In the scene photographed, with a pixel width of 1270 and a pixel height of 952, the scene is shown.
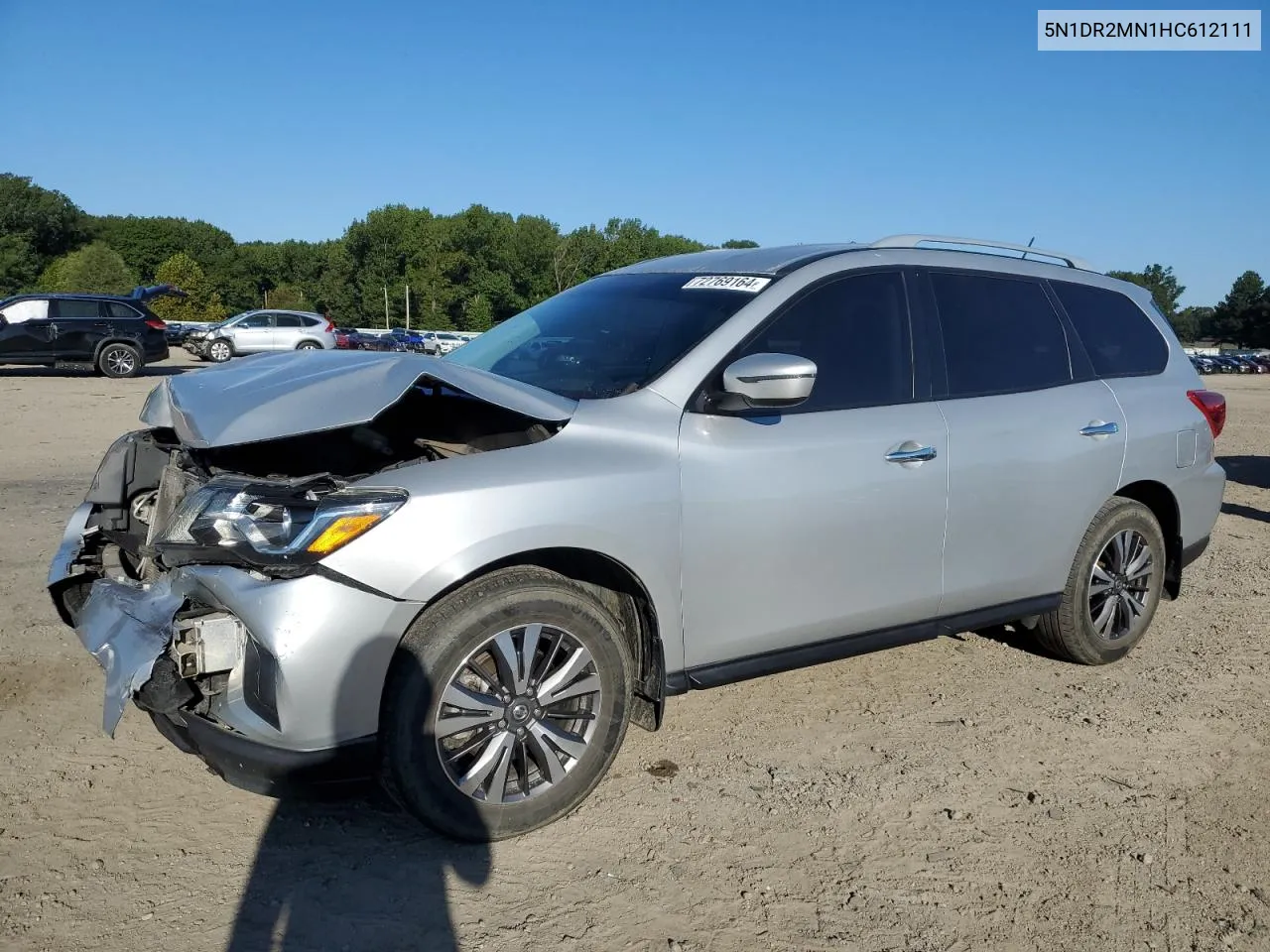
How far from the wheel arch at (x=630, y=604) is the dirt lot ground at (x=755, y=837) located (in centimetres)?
33

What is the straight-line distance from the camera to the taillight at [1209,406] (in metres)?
5.04

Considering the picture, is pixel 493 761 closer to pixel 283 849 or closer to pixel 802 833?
pixel 283 849

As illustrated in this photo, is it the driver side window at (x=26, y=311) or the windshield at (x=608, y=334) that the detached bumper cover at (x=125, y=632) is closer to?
the windshield at (x=608, y=334)

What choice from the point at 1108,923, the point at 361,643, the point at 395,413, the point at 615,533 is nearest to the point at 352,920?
the point at 361,643

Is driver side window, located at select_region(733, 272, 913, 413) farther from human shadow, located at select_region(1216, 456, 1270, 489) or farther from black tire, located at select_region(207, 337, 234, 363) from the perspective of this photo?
black tire, located at select_region(207, 337, 234, 363)

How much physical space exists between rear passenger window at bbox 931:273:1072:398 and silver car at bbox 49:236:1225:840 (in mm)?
15

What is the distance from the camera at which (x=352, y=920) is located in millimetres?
2713

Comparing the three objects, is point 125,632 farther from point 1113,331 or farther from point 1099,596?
point 1113,331

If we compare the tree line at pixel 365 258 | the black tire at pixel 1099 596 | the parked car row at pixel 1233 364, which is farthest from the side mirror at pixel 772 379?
the tree line at pixel 365 258

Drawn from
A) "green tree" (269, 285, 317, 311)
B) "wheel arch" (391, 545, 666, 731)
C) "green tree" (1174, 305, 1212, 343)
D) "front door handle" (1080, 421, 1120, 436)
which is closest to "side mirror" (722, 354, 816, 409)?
"wheel arch" (391, 545, 666, 731)

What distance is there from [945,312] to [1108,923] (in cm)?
235

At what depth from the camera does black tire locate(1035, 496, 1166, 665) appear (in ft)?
15.0

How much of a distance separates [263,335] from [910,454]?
1181 inches

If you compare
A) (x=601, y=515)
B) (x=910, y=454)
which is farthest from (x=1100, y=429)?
(x=601, y=515)
